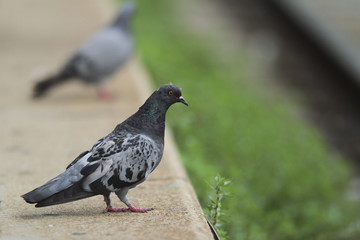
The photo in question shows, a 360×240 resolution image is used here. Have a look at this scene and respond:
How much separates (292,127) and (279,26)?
19.5 feet

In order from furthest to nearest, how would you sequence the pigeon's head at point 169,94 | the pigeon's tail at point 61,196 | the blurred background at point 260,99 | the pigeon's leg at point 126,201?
1. the blurred background at point 260,99
2. the pigeon's head at point 169,94
3. the pigeon's leg at point 126,201
4. the pigeon's tail at point 61,196

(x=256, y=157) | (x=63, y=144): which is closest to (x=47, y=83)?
(x=63, y=144)

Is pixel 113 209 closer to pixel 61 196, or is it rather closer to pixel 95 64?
pixel 61 196

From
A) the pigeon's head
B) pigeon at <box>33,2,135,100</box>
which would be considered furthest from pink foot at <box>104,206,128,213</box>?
pigeon at <box>33,2,135,100</box>

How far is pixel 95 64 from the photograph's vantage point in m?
6.97

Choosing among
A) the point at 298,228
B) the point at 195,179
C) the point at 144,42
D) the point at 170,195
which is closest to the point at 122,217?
the point at 170,195

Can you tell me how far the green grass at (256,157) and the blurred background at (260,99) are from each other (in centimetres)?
1

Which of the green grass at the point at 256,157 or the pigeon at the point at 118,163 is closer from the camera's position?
the pigeon at the point at 118,163

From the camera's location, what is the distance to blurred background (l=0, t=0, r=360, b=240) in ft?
18.3

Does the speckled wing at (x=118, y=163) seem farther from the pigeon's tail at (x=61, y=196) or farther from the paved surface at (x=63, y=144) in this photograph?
the paved surface at (x=63, y=144)

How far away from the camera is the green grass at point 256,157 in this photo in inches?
206

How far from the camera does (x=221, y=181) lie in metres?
3.54

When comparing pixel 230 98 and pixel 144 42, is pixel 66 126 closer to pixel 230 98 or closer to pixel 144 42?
Result: pixel 230 98

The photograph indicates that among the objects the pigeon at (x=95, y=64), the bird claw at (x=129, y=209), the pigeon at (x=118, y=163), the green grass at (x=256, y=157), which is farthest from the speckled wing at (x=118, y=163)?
the pigeon at (x=95, y=64)
